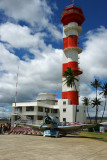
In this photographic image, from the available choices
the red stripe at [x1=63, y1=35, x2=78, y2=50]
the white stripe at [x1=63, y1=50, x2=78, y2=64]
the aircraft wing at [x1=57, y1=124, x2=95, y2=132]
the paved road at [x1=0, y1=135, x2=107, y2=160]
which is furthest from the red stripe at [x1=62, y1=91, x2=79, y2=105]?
the paved road at [x1=0, y1=135, x2=107, y2=160]

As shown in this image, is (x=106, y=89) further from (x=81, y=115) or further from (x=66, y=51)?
(x=66, y=51)

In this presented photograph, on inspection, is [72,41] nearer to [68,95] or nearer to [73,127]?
[68,95]

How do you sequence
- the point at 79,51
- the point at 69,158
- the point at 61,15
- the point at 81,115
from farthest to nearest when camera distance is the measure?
the point at 61,15 < the point at 79,51 < the point at 81,115 < the point at 69,158

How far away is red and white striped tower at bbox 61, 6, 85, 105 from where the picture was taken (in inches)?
2009

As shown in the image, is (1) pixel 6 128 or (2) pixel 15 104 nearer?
(1) pixel 6 128

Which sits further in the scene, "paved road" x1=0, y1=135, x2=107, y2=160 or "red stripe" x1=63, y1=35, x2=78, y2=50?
"red stripe" x1=63, y1=35, x2=78, y2=50

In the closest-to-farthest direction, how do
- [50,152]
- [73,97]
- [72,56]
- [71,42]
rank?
[50,152] → [73,97] → [72,56] → [71,42]

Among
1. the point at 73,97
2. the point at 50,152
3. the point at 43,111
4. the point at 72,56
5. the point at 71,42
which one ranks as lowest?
the point at 50,152

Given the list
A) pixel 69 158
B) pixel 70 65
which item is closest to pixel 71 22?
pixel 70 65

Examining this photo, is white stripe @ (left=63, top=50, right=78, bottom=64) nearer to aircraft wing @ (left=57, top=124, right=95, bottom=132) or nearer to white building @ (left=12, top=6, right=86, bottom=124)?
Answer: white building @ (left=12, top=6, right=86, bottom=124)

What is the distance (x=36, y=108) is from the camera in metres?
47.2

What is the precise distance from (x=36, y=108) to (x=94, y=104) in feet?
76.2

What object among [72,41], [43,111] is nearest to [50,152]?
[43,111]

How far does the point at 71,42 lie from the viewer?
53.5 meters
